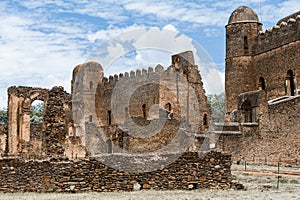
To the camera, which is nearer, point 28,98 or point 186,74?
point 28,98

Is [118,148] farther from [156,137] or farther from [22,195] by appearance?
[22,195]

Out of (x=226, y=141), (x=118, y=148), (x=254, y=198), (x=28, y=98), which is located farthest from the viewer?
(x=28, y=98)

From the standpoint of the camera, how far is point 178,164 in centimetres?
1288

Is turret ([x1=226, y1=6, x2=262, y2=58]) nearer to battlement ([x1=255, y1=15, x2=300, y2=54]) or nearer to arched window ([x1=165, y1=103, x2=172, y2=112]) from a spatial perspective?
battlement ([x1=255, y1=15, x2=300, y2=54])

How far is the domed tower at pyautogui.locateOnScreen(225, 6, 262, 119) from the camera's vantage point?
33.9 meters

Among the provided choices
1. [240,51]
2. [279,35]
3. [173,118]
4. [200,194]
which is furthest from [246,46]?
[200,194]

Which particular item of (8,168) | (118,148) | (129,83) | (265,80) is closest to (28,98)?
(129,83)

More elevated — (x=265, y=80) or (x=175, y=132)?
(x=265, y=80)

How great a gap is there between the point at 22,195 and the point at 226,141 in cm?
1415

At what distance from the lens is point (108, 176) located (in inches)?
498

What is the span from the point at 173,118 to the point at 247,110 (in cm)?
397

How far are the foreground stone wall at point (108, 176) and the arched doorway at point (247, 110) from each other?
47.1ft

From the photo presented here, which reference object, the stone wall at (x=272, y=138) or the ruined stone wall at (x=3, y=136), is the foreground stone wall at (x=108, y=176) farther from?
the ruined stone wall at (x=3, y=136)

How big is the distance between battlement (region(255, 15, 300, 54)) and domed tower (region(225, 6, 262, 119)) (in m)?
0.66
